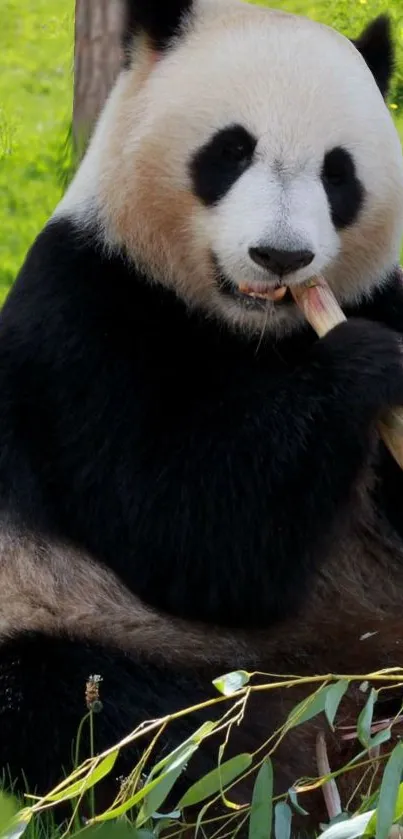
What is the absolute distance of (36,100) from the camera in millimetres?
11016

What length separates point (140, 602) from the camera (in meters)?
3.96

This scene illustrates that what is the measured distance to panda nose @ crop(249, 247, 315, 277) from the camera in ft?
11.3

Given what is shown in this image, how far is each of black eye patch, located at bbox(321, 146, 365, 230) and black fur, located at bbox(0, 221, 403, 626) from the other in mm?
318

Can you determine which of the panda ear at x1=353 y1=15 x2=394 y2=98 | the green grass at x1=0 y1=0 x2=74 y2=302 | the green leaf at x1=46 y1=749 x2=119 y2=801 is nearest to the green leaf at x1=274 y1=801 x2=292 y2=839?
the green leaf at x1=46 y1=749 x2=119 y2=801

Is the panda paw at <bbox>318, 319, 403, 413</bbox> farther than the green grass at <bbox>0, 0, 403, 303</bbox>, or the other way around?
the green grass at <bbox>0, 0, 403, 303</bbox>

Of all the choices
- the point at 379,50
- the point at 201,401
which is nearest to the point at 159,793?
the point at 201,401

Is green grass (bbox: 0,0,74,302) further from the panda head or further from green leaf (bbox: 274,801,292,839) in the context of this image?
green leaf (bbox: 274,801,292,839)

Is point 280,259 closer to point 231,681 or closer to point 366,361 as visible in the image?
point 366,361

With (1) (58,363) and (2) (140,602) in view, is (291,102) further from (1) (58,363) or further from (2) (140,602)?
(2) (140,602)

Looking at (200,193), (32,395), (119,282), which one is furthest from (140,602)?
(200,193)

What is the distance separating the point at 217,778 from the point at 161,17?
7.21 ft

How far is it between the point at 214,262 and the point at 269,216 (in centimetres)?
44

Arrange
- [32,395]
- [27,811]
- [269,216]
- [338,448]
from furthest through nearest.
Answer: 1. [32,395]
2. [338,448]
3. [269,216]
4. [27,811]

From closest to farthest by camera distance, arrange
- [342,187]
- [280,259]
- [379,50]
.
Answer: [280,259], [342,187], [379,50]
